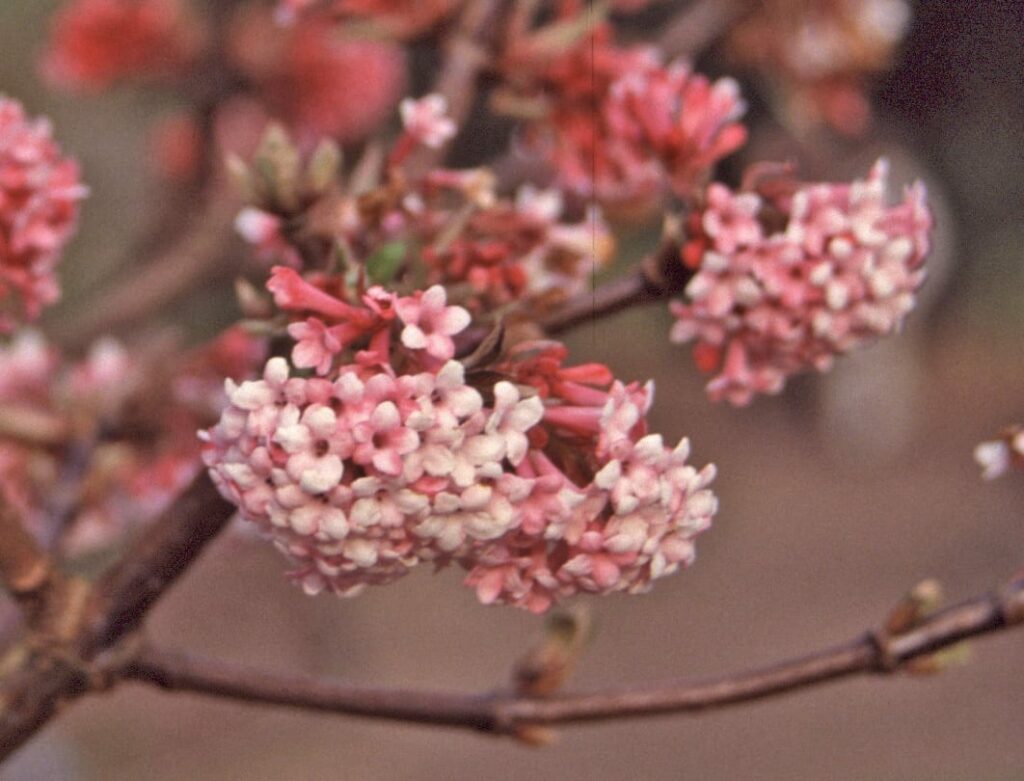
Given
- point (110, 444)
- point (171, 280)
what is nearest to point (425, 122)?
point (110, 444)

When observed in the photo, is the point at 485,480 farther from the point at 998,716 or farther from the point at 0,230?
the point at 998,716

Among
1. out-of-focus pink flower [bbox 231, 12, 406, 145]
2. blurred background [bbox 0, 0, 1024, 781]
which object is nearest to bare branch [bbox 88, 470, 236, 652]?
out-of-focus pink flower [bbox 231, 12, 406, 145]

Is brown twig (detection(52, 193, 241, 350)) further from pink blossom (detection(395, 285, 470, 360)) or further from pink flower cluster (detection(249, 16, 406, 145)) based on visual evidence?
pink blossom (detection(395, 285, 470, 360))

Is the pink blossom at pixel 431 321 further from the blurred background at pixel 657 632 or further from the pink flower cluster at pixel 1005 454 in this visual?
the blurred background at pixel 657 632

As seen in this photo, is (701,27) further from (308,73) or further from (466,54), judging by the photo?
(308,73)

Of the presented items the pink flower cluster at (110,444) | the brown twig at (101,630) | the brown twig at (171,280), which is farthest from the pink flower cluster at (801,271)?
the brown twig at (171,280)

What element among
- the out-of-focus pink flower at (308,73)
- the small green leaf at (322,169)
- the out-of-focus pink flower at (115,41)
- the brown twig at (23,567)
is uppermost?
the out-of-focus pink flower at (308,73)
